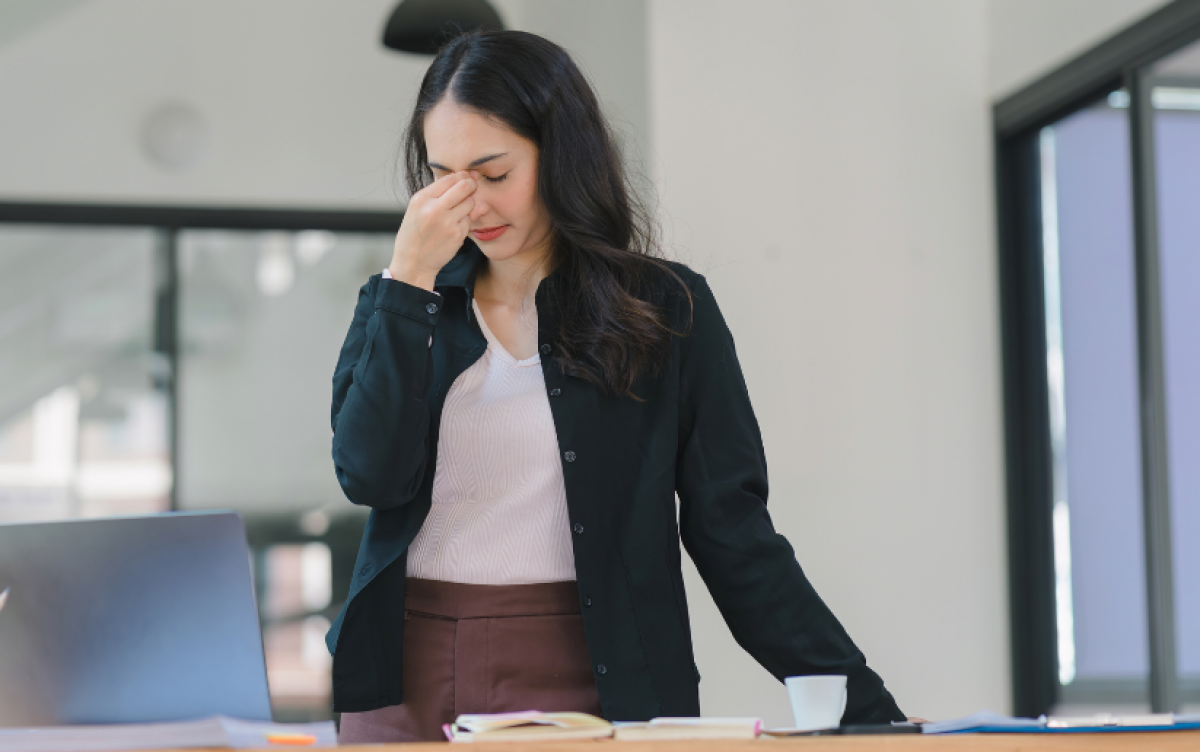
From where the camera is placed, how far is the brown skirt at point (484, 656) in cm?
140

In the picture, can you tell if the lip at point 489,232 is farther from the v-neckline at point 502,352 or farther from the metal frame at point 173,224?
the metal frame at point 173,224

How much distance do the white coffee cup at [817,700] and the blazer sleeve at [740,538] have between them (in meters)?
0.19

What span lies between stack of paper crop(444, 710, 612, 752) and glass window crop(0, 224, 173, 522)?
338 centimetres

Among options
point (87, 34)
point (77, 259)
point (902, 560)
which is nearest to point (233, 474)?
point (77, 259)

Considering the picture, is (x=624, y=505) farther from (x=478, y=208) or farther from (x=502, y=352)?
(x=478, y=208)

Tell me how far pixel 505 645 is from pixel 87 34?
343cm

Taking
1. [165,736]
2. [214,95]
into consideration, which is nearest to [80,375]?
[214,95]

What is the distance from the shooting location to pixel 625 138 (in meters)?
3.34

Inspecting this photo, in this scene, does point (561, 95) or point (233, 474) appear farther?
point (233, 474)

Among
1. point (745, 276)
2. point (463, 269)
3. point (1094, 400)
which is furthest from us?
point (745, 276)

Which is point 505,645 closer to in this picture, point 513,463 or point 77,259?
point 513,463

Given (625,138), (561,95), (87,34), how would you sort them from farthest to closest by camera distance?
(87,34) → (625,138) → (561,95)

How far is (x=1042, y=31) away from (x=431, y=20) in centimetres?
166

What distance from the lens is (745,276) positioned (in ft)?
11.1
